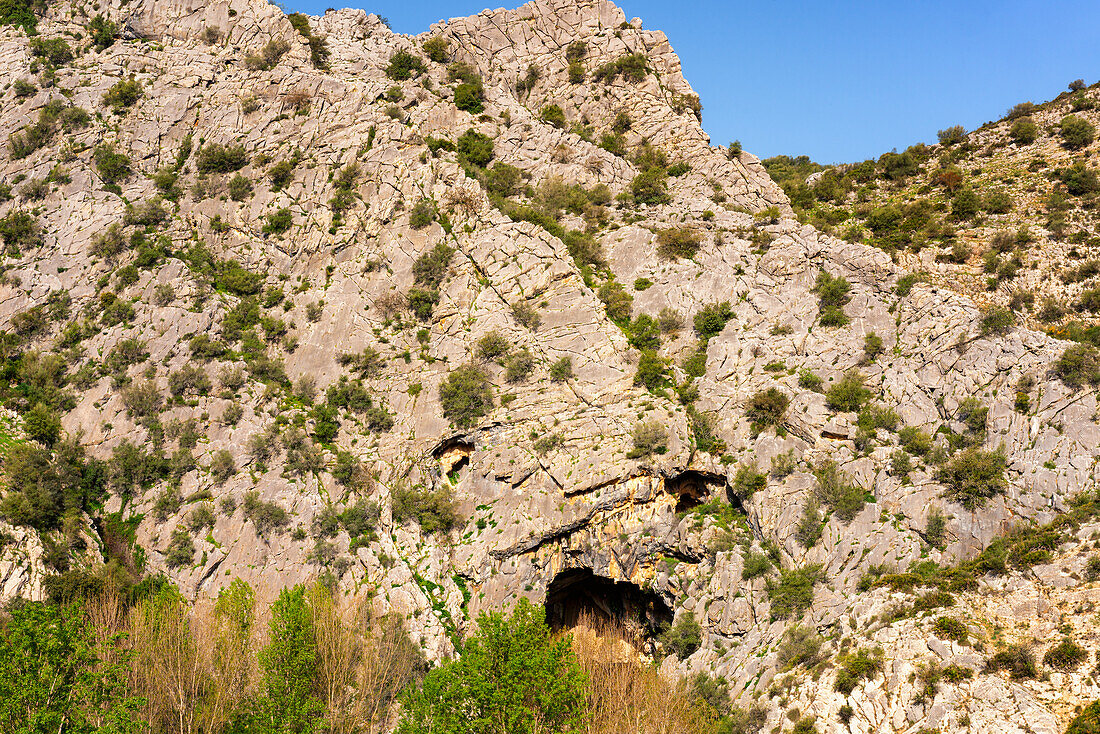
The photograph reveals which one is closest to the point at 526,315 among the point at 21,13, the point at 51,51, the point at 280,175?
the point at 280,175

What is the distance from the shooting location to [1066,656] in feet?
98.7

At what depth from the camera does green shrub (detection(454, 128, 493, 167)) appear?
71.5 meters

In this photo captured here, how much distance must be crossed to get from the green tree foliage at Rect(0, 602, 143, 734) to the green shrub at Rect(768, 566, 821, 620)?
33.2 meters

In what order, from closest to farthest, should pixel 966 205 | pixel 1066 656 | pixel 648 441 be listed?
pixel 1066 656 < pixel 648 441 < pixel 966 205

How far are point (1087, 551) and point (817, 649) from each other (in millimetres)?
14092

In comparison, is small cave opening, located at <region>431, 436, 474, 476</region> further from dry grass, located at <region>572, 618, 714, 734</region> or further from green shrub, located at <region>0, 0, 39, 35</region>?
green shrub, located at <region>0, 0, 39, 35</region>

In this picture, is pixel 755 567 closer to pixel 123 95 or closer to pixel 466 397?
pixel 466 397

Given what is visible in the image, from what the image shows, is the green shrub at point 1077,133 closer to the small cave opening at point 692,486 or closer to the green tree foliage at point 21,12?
the small cave opening at point 692,486

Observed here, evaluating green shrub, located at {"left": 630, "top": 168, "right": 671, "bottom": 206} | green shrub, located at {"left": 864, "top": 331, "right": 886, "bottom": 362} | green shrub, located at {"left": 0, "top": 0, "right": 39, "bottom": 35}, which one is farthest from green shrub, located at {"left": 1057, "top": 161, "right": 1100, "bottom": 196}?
green shrub, located at {"left": 0, "top": 0, "right": 39, "bottom": 35}

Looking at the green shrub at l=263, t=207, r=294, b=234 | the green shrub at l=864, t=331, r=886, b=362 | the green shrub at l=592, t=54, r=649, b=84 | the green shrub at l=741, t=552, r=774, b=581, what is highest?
the green shrub at l=592, t=54, r=649, b=84

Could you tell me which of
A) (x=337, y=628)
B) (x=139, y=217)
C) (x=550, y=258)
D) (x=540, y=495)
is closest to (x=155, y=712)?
(x=337, y=628)

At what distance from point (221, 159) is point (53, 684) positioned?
54.0 m

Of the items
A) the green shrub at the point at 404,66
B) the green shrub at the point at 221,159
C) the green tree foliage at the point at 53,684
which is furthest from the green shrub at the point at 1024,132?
the green tree foliage at the point at 53,684

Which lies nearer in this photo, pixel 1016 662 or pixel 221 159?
pixel 1016 662
